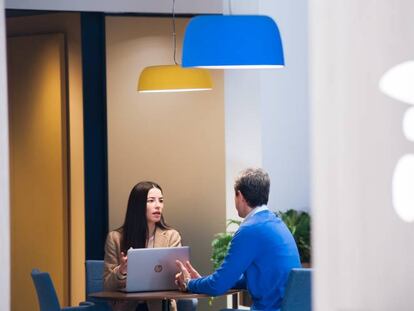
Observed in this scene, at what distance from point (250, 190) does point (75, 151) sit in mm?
4191

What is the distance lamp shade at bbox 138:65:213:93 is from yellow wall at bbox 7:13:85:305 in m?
2.06

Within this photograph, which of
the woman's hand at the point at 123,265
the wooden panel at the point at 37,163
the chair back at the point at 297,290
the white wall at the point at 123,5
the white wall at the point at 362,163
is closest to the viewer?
the white wall at the point at 362,163

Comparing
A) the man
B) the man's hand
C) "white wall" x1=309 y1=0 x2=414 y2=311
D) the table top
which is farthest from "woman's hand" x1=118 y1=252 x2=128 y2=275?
"white wall" x1=309 y1=0 x2=414 y2=311

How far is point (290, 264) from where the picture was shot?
23.2ft

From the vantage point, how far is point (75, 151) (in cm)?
1114

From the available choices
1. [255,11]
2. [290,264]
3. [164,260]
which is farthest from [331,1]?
[255,11]

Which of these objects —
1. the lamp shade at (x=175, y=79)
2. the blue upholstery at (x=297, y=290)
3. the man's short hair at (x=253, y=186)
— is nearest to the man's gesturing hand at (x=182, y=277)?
the man's short hair at (x=253, y=186)

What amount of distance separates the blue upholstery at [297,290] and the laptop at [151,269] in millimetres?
1416

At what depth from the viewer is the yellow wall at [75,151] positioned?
11000 millimetres

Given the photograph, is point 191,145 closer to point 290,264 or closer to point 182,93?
point 182,93

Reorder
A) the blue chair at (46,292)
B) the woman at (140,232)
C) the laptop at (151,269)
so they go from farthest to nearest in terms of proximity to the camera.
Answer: the blue chair at (46,292) → the woman at (140,232) → the laptop at (151,269)

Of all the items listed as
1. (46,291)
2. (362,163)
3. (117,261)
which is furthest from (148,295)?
(362,163)

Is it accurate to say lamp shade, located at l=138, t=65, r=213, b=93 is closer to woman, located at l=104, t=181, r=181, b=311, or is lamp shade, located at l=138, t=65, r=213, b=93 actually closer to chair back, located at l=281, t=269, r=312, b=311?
woman, located at l=104, t=181, r=181, b=311

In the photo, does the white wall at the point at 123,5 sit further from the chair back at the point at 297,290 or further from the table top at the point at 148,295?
the chair back at the point at 297,290
